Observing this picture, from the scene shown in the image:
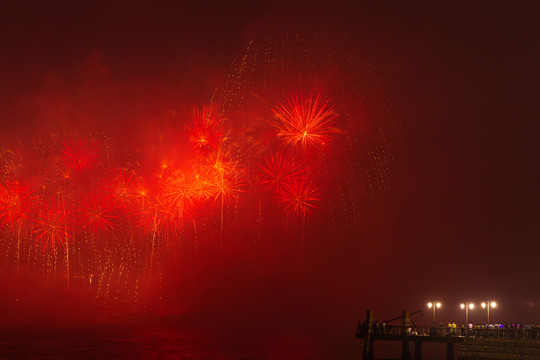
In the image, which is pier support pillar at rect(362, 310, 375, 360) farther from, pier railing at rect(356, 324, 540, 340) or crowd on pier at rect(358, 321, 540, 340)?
pier railing at rect(356, 324, 540, 340)

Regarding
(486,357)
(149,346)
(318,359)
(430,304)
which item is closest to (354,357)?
(318,359)

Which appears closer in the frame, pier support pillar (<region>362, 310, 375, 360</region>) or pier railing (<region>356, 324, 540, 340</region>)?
pier railing (<region>356, 324, 540, 340</region>)

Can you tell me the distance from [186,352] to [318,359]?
1615 cm

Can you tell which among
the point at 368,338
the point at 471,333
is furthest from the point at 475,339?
the point at 368,338

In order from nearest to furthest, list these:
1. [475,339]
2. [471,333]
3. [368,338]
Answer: [475,339] < [368,338] < [471,333]

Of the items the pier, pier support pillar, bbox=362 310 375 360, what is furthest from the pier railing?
pier support pillar, bbox=362 310 375 360

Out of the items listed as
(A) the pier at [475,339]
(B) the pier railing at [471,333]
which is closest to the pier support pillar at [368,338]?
(A) the pier at [475,339]

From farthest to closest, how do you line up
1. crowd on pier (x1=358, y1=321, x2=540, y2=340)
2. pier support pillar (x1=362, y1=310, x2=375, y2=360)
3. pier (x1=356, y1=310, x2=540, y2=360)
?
1. pier support pillar (x1=362, y1=310, x2=375, y2=360)
2. crowd on pier (x1=358, y1=321, x2=540, y2=340)
3. pier (x1=356, y1=310, x2=540, y2=360)

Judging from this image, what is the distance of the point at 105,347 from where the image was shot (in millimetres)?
76250

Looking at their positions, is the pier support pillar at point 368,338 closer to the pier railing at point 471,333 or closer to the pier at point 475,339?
the pier at point 475,339

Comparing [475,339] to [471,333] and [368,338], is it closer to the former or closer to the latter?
[471,333]

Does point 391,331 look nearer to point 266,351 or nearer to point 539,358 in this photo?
point 539,358

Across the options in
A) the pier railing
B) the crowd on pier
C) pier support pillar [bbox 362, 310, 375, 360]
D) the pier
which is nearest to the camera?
the pier

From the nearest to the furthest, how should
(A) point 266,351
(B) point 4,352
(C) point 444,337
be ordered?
1. (C) point 444,337
2. (B) point 4,352
3. (A) point 266,351
